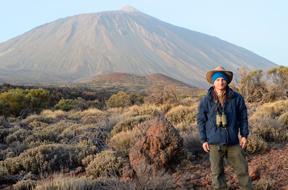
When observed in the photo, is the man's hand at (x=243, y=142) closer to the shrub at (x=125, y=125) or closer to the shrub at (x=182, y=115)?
the shrub at (x=125, y=125)

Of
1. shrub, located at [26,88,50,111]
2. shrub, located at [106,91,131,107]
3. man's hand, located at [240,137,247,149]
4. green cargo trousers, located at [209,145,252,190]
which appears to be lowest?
shrub, located at [106,91,131,107]

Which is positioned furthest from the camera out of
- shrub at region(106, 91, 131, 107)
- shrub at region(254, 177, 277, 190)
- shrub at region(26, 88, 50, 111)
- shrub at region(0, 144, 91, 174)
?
shrub at region(106, 91, 131, 107)

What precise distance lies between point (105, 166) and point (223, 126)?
2.50 metres

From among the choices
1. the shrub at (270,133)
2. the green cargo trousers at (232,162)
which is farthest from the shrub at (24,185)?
the shrub at (270,133)

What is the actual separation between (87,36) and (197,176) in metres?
196

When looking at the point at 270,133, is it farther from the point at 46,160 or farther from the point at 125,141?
the point at 46,160

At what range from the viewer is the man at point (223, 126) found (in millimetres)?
5254

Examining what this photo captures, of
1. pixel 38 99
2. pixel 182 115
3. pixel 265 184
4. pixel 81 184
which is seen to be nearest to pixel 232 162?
pixel 265 184

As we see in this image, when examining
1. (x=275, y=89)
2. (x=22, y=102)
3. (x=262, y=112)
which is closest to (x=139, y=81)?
(x=22, y=102)

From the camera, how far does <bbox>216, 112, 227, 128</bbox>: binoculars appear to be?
17.1ft

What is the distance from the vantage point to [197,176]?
660 cm

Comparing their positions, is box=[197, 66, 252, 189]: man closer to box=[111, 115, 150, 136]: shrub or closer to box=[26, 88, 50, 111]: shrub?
box=[111, 115, 150, 136]: shrub

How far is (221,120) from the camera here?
5.21 m

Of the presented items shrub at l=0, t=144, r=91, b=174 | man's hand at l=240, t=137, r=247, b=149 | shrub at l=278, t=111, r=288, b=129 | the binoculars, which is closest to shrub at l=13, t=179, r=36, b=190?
shrub at l=0, t=144, r=91, b=174
